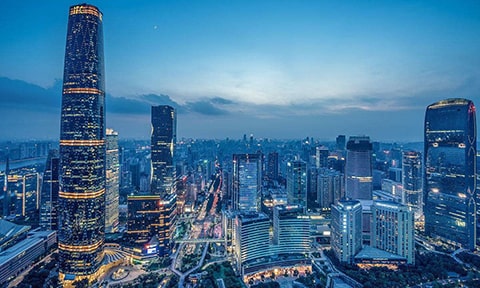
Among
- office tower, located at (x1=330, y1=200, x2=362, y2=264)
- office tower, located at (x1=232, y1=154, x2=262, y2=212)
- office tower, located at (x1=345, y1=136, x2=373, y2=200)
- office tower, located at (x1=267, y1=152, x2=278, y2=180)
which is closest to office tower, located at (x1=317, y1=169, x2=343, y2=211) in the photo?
office tower, located at (x1=345, y1=136, x2=373, y2=200)

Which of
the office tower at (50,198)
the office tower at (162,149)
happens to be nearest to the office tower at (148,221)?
the office tower at (50,198)

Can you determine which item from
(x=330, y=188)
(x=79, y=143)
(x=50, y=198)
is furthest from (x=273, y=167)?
(x=79, y=143)

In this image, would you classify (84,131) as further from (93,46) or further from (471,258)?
→ (471,258)

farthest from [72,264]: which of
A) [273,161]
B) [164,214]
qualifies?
[273,161]

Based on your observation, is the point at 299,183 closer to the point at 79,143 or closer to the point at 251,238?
the point at 251,238

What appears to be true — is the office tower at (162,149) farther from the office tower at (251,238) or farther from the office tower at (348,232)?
the office tower at (348,232)

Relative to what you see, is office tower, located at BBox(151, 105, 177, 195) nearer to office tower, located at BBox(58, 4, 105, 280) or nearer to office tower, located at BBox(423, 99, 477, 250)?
office tower, located at BBox(58, 4, 105, 280)
